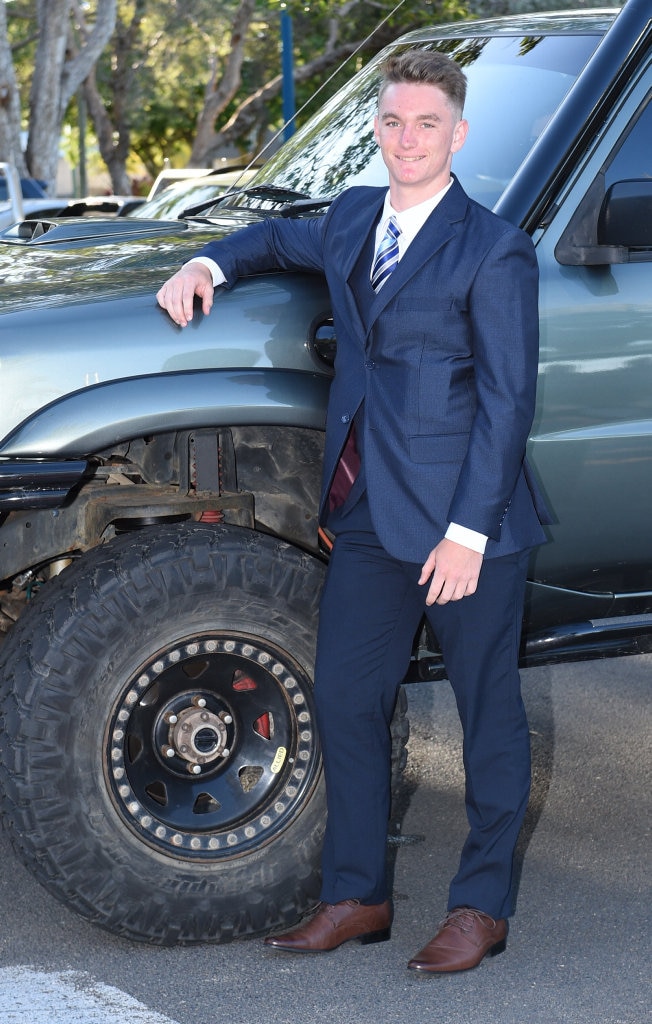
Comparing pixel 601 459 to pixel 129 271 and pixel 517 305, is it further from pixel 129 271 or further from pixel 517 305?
pixel 129 271

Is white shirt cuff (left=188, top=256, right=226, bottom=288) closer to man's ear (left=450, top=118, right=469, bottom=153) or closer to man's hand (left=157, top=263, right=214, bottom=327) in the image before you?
man's hand (left=157, top=263, right=214, bottom=327)

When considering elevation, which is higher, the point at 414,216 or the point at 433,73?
the point at 433,73

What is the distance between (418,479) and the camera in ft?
10.5

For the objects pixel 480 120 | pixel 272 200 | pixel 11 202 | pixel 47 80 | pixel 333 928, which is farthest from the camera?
pixel 47 80

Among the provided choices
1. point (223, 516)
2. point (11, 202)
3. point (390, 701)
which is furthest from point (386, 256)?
point (11, 202)

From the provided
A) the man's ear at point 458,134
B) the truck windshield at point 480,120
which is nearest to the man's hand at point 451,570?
the man's ear at point 458,134

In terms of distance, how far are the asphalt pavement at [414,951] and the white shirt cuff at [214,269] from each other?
1600mm

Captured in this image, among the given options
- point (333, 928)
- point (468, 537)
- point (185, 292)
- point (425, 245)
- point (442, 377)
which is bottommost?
point (333, 928)

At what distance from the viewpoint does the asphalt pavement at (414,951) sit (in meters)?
3.26

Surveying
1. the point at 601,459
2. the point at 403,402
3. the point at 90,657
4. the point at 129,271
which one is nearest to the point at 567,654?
the point at 601,459

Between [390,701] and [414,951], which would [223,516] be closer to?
[390,701]

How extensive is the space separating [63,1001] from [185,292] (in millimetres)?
1610

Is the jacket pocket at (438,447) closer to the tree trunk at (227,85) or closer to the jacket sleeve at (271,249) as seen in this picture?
the jacket sleeve at (271,249)

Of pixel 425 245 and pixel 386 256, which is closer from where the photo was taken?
pixel 425 245
